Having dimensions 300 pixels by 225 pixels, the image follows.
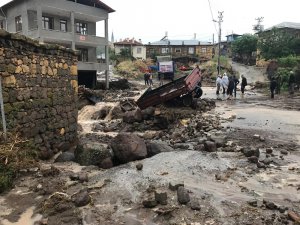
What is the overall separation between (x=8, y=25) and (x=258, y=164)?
33.2 meters

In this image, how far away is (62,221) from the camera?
195 inches

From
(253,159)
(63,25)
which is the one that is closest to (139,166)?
(253,159)

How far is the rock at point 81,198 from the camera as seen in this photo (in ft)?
17.6

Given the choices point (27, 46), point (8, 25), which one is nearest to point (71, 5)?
A: point (8, 25)

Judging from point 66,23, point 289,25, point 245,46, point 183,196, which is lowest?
point 183,196

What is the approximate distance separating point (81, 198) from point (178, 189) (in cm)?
165

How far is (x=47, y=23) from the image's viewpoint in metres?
32.5

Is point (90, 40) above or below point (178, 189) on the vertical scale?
above

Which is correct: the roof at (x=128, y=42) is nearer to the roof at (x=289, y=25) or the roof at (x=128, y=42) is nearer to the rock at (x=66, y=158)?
the roof at (x=289, y=25)

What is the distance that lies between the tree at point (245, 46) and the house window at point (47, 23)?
32972mm

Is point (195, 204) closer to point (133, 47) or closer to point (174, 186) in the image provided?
point (174, 186)

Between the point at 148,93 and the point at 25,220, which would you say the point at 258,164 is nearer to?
the point at 25,220

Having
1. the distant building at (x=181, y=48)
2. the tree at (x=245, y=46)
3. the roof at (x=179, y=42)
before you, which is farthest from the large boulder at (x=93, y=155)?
the roof at (x=179, y=42)

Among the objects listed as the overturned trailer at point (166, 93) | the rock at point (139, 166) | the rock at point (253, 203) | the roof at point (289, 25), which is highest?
the roof at point (289, 25)
